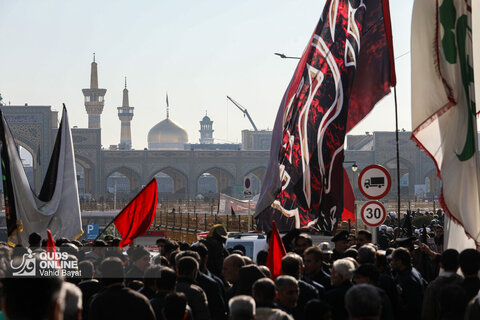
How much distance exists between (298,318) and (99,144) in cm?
6634

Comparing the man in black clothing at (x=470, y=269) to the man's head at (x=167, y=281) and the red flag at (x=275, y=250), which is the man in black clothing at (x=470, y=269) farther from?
the man's head at (x=167, y=281)

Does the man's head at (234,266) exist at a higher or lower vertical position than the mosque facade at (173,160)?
lower

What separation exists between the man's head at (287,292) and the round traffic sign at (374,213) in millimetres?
5371

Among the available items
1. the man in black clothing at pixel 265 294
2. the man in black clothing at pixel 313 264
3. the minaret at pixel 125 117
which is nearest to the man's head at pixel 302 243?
the man in black clothing at pixel 313 264

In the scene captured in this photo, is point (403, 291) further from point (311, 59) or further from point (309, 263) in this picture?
point (311, 59)

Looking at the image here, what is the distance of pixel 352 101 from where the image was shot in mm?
8844

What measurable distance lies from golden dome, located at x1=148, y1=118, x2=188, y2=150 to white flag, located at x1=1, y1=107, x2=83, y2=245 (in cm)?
9898

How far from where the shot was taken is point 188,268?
6273 millimetres

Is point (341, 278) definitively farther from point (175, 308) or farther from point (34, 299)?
point (34, 299)

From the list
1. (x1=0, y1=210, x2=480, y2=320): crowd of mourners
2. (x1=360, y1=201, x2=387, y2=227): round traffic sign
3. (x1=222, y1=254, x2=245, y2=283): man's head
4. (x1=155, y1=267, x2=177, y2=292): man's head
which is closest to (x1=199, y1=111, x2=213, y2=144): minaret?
(x1=360, y1=201, x2=387, y2=227): round traffic sign

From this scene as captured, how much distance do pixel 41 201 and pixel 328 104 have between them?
5.93m

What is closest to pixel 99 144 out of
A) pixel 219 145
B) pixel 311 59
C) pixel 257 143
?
pixel 257 143

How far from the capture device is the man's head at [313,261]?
22.0 ft

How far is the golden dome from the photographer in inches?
4444
